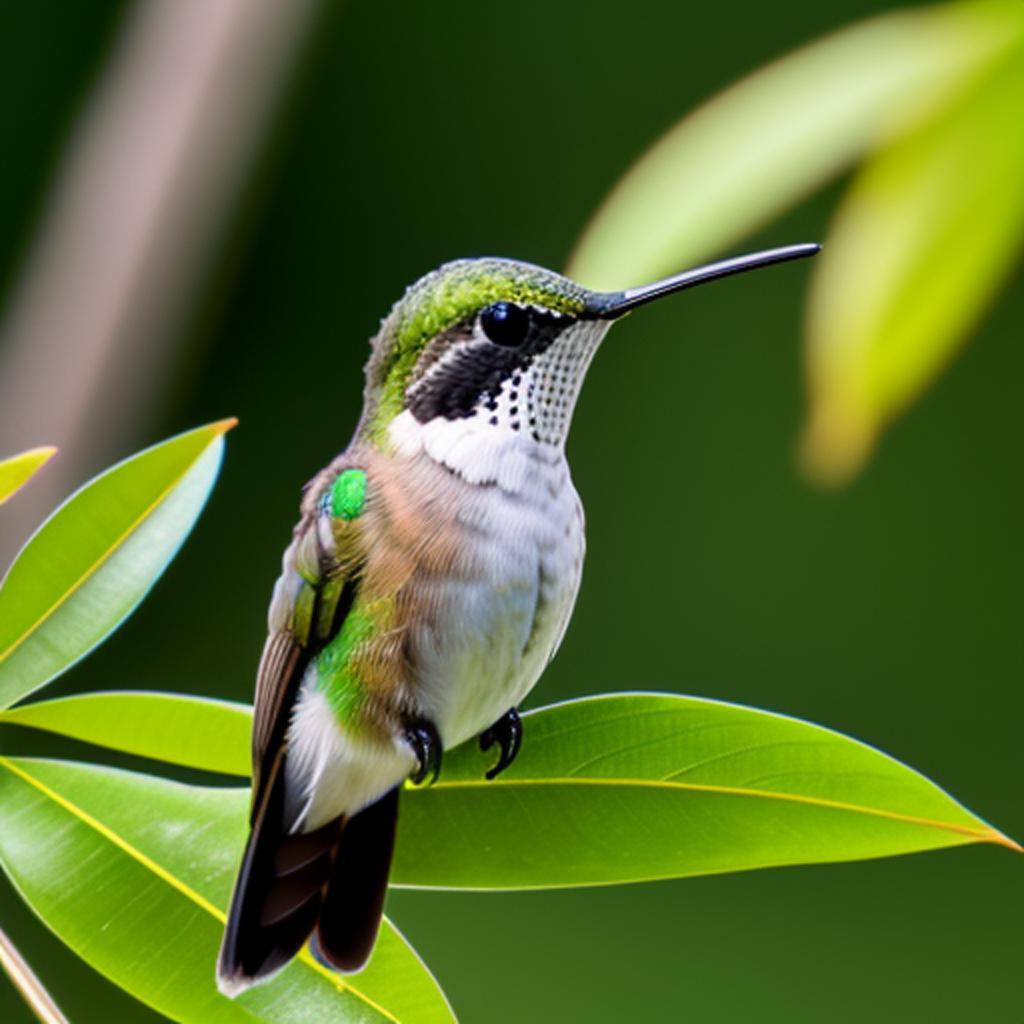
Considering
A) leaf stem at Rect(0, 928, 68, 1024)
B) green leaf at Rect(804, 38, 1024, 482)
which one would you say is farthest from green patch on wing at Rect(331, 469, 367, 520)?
green leaf at Rect(804, 38, 1024, 482)

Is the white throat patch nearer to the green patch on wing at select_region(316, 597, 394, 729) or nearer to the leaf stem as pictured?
the green patch on wing at select_region(316, 597, 394, 729)

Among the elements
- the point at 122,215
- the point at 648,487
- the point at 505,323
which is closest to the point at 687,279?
the point at 505,323

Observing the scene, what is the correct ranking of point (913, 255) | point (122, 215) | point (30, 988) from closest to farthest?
point (30, 988)
point (913, 255)
point (122, 215)

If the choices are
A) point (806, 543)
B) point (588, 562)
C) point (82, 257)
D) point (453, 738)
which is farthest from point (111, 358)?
point (806, 543)

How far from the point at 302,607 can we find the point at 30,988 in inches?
9.3

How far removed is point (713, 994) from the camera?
142 inches

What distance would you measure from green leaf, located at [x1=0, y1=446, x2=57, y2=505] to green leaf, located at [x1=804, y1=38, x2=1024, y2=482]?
1.64ft

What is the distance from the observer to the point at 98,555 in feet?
2.44

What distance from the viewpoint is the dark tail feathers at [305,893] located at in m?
0.64

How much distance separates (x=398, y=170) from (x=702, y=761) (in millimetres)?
3420

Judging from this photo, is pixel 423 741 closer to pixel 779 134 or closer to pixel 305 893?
pixel 305 893

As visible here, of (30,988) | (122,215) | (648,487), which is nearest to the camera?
(30,988)

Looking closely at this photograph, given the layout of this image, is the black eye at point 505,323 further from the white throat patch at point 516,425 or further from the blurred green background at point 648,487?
the blurred green background at point 648,487

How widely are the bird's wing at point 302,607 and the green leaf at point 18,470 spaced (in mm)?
114
